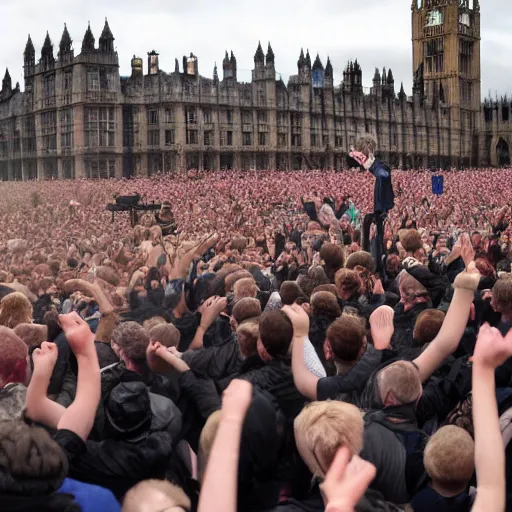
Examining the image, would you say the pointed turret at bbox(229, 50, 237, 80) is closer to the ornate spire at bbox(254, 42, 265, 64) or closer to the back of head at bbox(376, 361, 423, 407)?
the ornate spire at bbox(254, 42, 265, 64)

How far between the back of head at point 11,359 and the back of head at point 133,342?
664mm

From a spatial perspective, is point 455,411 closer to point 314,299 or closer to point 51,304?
point 314,299

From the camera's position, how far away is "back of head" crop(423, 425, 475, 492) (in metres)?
3.45

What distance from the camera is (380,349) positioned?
4.64 meters

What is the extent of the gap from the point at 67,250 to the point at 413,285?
21.3 ft

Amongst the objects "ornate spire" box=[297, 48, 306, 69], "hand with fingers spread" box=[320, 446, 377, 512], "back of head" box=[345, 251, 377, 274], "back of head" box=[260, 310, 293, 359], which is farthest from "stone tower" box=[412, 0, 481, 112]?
"hand with fingers spread" box=[320, 446, 377, 512]

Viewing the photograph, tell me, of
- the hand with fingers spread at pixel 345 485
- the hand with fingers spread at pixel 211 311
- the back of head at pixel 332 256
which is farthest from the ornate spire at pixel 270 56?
the hand with fingers spread at pixel 345 485

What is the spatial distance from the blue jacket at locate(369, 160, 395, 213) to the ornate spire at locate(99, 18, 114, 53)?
7420 millimetres

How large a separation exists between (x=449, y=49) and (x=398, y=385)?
219ft

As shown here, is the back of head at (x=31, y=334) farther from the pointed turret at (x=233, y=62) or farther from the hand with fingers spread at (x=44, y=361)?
the pointed turret at (x=233, y=62)

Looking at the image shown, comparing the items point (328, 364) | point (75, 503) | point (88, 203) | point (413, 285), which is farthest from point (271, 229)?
point (75, 503)

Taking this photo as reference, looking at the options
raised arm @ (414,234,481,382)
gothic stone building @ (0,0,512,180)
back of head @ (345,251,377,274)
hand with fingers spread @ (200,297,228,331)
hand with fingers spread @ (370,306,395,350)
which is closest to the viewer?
raised arm @ (414,234,481,382)

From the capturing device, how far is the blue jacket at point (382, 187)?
12.9m

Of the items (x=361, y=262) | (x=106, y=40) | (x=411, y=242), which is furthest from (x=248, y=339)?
(x=106, y=40)
